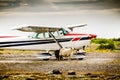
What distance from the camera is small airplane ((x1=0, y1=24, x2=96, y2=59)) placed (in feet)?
34.5

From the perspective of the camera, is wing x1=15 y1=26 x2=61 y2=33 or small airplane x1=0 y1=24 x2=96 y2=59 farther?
small airplane x1=0 y1=24 x2=96 y2=59

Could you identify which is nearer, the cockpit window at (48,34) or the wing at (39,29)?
the wing at (39,29)

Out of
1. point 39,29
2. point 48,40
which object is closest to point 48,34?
point 48,40

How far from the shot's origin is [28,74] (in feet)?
24.5

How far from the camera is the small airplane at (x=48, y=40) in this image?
1052 cm

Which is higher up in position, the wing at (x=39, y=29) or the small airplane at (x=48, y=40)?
the wing at (x=39, y=29)

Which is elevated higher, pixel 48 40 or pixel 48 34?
pixel 48 34

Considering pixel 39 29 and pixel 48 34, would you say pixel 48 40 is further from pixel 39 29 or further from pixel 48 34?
pixel 39 29

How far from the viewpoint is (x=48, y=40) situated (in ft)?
34.9

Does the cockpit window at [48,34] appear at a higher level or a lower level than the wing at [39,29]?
lower

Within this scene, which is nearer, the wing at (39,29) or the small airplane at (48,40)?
the wing at (39,29)

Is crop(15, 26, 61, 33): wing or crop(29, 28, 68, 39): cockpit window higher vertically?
crop(15, 26, 61, 33): wing

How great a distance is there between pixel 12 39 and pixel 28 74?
3.39 meters

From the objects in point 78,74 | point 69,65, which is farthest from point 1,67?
point 78,74
